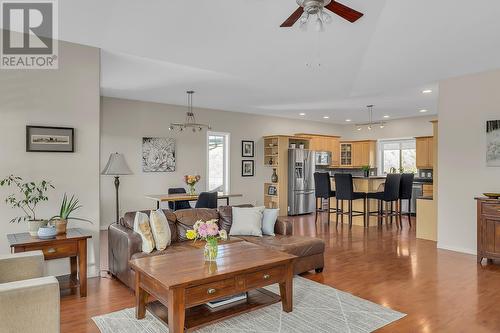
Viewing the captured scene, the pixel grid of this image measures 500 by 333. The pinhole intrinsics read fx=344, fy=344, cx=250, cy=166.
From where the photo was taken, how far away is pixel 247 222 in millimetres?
4547

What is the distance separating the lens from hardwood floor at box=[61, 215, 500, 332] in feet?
9.54

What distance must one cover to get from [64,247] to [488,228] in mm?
5145

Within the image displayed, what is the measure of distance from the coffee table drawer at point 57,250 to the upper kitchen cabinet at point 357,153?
870cm

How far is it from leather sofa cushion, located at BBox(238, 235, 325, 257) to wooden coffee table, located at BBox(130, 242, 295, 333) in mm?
724

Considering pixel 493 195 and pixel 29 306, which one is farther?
pixel 493 195

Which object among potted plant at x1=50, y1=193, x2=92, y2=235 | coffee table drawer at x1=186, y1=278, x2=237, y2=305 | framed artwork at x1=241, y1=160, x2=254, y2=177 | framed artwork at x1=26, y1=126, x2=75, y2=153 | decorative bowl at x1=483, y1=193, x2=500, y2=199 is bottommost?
coffee table drawer at x1=186, y1=278, x2=237, y2=305

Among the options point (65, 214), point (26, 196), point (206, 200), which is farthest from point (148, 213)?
point (206, 200)

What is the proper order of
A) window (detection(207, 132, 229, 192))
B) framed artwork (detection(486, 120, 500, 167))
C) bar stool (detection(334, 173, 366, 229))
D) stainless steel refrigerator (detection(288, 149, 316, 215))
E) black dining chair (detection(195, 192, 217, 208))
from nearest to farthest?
framed artwork (detection(486, 120, 500, 167)) → black dining chair (detection(195, 192, 217, 208)) → bar stool (detection(334, 173, 366, 229)) → window (detection(207, 132, 229, 192)) → stainless steel refrigerator (detection(288, 149, 316, 215))

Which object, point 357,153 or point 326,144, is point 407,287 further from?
point 357,153

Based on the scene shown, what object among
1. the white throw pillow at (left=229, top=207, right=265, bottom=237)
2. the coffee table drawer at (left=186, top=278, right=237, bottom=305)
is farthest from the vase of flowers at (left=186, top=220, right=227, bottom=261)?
the white throw pillow at (left=229, top=207, right=265, bottom=237)

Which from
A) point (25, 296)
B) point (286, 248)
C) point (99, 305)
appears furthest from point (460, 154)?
point (25, 296)

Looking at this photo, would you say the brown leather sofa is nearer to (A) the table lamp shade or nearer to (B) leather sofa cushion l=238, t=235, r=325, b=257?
(B) leather sofa cushion l=238, t=235, r=325, b=257

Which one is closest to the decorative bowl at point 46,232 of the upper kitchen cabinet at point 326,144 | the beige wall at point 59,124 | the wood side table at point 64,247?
the wood side table at point 64,247

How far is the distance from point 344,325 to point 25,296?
7.60 ft
